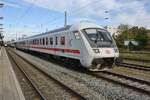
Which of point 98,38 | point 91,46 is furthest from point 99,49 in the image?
point 98,38

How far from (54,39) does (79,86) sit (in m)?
10.1

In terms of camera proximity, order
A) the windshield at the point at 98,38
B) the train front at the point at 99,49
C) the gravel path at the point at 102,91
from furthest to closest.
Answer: the windshield at the point at 98,38 → the train front at the point at 99,49 → the gravel path at the point at 102,91

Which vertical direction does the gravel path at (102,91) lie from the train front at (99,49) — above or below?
below

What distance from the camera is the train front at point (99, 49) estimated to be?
1298 centimetres

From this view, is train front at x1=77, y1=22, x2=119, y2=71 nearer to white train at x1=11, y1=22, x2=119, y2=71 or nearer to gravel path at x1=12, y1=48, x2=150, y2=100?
white train at x1=11, y1=22, x2=119, y2=71

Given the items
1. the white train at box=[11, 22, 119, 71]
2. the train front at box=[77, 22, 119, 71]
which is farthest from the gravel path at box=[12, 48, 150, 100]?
the white train at box=[11, 22, 119, 71]

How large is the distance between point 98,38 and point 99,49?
2.82 ft

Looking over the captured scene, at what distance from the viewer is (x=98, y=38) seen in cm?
1373

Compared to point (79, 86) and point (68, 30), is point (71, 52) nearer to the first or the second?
point (68, 30)

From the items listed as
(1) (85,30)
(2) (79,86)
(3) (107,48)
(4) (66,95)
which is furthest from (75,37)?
(4) (66,95)

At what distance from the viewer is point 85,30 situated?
46.0 ft

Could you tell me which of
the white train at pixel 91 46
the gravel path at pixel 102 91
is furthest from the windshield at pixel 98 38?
the gravel path at pixel 102 91

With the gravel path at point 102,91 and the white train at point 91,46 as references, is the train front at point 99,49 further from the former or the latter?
the gravel path at point 102,91

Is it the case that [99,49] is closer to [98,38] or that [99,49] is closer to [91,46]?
[91,46]
